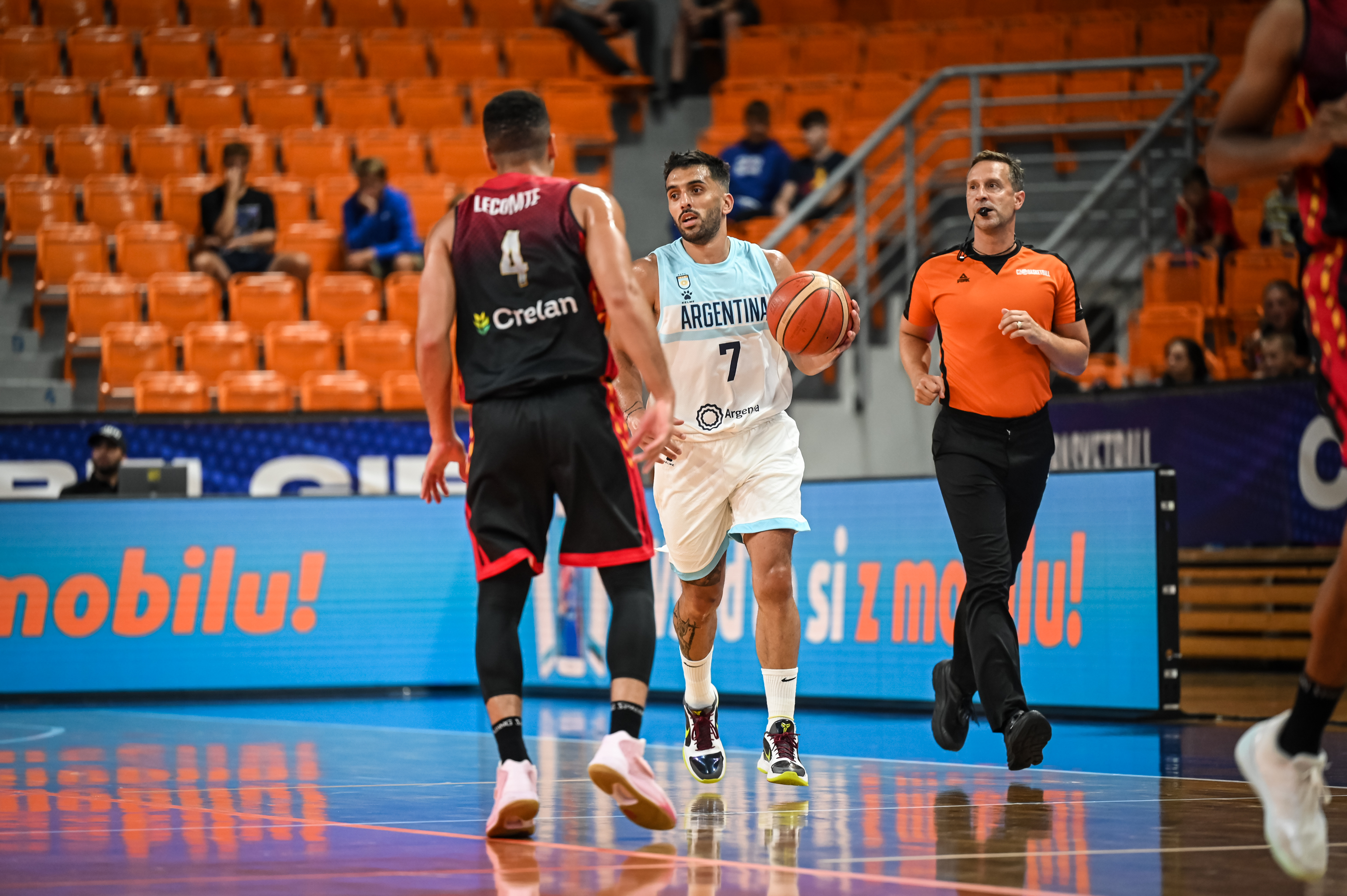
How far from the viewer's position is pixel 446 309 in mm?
5047

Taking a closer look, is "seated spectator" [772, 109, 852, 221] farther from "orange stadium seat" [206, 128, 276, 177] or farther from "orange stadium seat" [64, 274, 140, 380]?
"orange stadium seat" [64, 274, 140, 380]

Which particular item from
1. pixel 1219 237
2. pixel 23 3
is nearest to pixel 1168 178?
pixel 1219 237

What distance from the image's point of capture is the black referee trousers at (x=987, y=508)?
6.37 m

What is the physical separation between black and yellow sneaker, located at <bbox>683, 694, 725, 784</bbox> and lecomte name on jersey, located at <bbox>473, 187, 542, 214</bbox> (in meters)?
2.28

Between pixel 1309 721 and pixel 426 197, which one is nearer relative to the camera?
pixel 1309 721

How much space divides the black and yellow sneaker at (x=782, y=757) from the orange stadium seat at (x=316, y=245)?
10.5 m

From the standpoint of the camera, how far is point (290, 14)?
19016 mm

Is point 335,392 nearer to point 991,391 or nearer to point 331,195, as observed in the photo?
point 331,195

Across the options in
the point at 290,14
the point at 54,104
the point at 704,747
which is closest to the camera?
the point at 704,747

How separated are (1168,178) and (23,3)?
12659 mm

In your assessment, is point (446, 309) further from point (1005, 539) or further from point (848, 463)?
point (848, 463)

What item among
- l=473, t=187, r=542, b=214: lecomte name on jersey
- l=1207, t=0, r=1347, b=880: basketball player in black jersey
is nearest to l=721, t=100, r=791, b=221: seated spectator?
l=473, t=187, r=542, b=214: lecomte name on jersey

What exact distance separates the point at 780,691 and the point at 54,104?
13.5m

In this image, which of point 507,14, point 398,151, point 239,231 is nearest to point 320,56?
point 398,151
